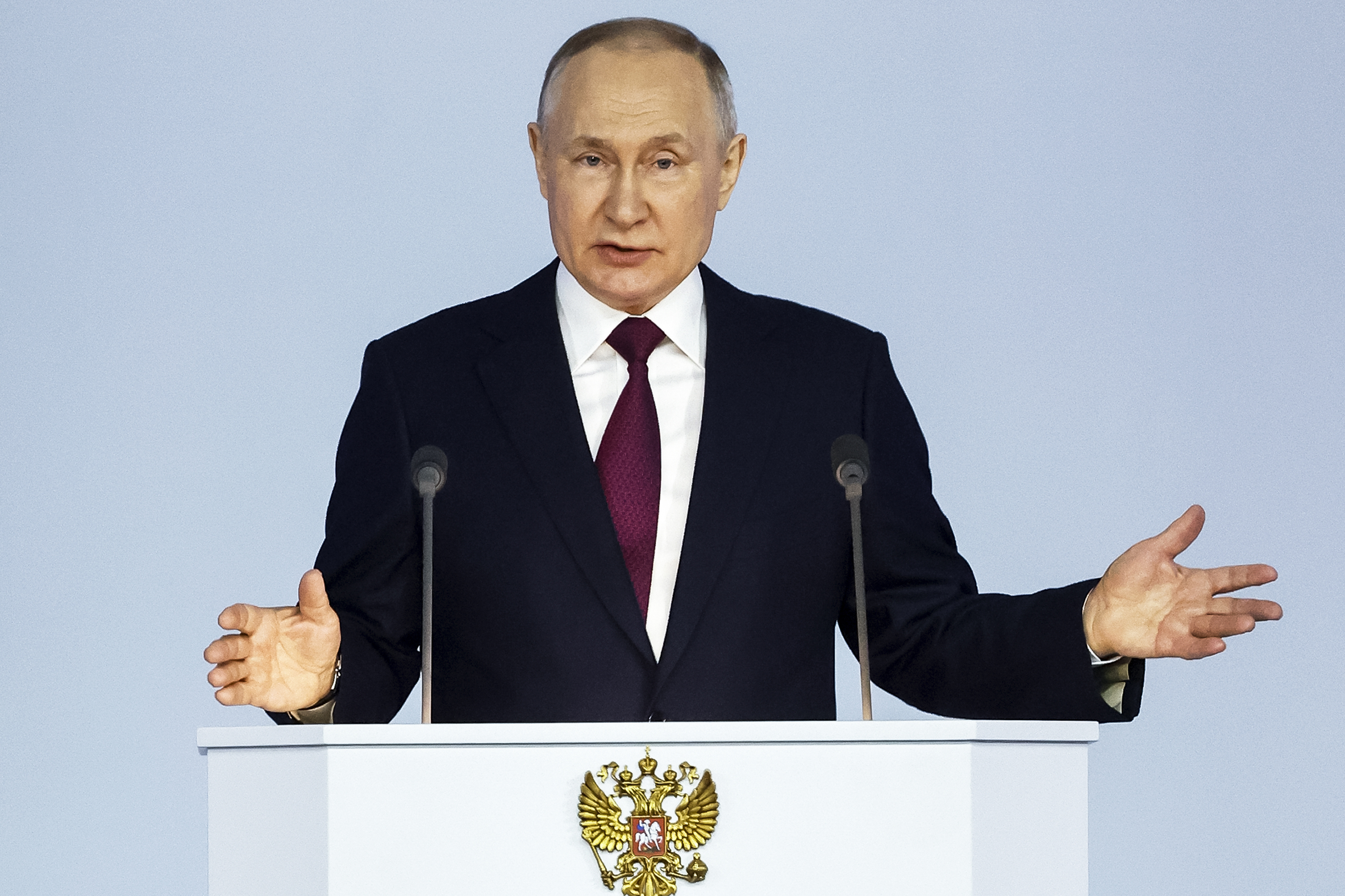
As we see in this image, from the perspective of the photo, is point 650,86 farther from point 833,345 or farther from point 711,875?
point 711,875

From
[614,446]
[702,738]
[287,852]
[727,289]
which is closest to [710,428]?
[614,446]

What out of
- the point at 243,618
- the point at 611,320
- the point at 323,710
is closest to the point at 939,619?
the point at 611,320

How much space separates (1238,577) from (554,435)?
0.90 m

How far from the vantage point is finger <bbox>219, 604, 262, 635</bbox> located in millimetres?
1745

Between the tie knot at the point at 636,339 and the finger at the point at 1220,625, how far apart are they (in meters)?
0.83

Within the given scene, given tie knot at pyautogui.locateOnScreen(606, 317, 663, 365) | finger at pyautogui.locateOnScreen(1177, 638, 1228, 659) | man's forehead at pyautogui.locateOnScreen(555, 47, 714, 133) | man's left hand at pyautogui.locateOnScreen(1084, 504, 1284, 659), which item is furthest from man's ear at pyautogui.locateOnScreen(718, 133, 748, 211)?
finger at pyautogui.locateOnScreen(1177, 638, 1228, 659)

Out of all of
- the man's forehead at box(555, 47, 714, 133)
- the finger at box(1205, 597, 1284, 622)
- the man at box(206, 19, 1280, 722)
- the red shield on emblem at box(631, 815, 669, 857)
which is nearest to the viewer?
the red shield on emblem at box(631, 815, 669, 857)

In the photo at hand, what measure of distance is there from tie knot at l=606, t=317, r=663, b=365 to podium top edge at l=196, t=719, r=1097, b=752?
81 centimetres

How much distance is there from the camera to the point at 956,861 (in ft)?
5.20

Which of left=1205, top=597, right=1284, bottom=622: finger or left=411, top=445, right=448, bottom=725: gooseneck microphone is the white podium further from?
left=1205, top=597, right=1284, bottom=622: finger

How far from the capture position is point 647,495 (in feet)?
7.26

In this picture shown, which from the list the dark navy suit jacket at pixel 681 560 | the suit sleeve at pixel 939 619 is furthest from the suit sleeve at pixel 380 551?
the suit sleeve at pixel 939 619

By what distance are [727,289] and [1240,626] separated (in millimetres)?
917

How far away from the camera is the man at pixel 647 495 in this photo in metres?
2.13
